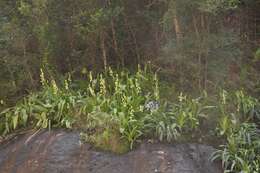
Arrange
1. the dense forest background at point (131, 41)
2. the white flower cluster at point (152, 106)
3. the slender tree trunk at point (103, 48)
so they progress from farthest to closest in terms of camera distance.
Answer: the slender tree trunk at point (103, 48)
the dense forest background at point (131, 41)
the white flower cluster at point (152, 106)

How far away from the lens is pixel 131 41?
804cm

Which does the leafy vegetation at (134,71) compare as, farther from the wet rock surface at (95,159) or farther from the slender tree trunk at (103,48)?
the wet rock surface at (95,159)

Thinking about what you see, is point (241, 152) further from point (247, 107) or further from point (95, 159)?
point (95, 159)

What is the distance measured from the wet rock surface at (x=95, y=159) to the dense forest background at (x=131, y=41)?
161cm

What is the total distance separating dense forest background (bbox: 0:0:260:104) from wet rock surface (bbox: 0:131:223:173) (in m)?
1.61

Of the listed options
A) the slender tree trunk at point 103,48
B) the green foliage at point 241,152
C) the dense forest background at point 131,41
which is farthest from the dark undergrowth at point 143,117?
the slender tree trunk at point 103,48

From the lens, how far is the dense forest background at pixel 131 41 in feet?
22.4

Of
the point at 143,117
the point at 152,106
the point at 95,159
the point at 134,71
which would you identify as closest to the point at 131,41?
the point at 134,71

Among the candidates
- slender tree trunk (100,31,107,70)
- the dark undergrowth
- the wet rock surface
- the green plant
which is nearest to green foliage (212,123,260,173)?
the dark undergrowth

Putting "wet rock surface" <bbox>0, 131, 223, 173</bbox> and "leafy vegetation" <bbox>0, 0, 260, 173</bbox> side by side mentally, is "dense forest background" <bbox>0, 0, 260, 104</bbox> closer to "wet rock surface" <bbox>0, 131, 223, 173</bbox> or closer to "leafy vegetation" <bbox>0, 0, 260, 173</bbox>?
"leafy vegetation" <bbox>0, 0, 260, 173</bbox>

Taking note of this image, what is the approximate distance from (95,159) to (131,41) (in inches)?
119

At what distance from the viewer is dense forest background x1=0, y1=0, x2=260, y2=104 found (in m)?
6.82

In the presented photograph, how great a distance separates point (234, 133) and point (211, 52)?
149 cm

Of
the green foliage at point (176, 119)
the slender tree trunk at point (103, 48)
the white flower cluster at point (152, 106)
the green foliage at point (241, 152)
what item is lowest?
the green foliage at point (241, 152)
